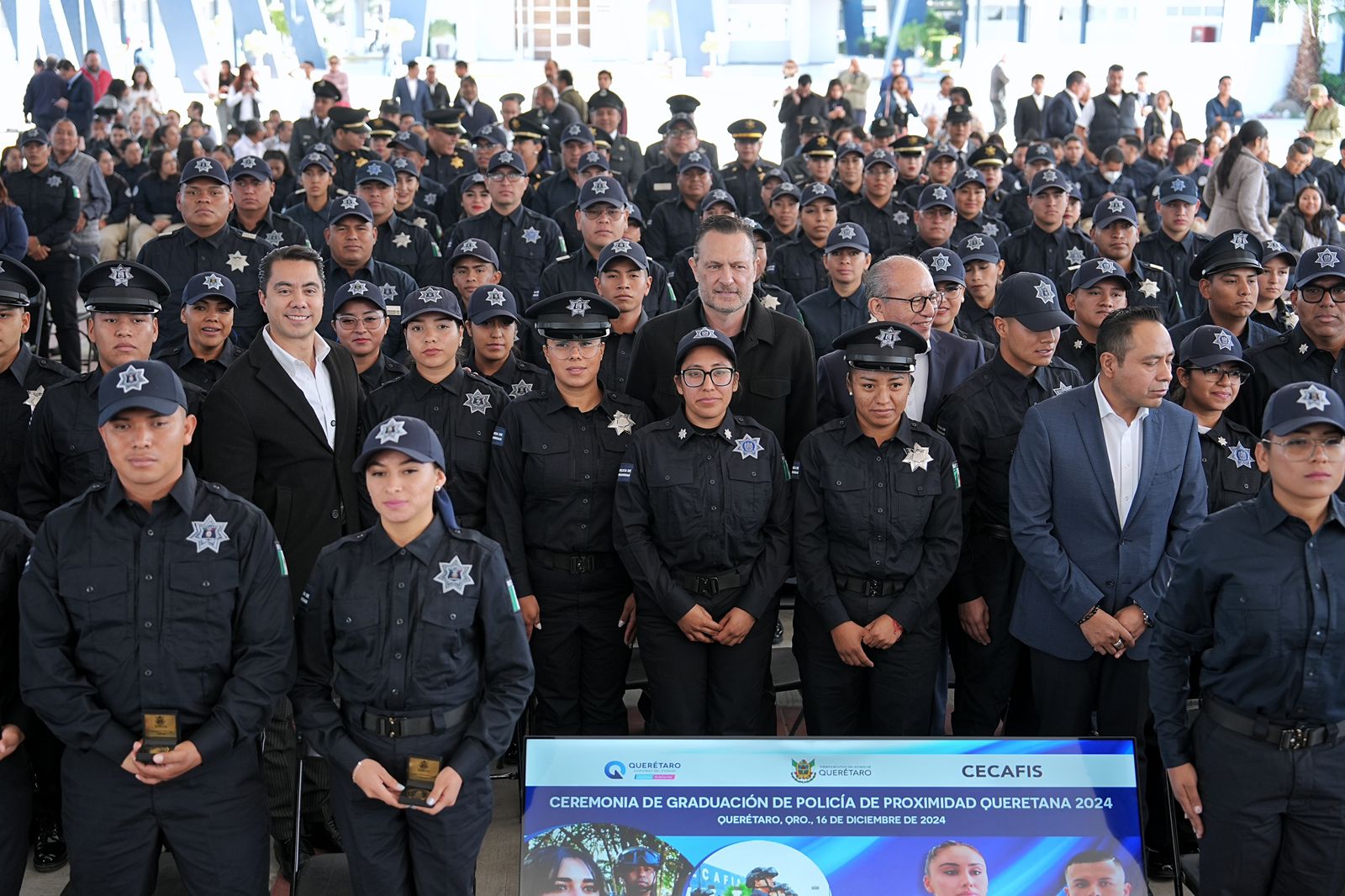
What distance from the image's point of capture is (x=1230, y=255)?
5488 millimetres

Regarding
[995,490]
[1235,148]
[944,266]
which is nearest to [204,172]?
[944,266]

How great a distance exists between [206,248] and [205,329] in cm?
156

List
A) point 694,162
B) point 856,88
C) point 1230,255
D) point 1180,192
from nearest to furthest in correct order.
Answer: point 1230,255
point 1180,192
point 694,162
point 856,88

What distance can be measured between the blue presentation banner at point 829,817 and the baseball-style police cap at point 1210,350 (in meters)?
1.68

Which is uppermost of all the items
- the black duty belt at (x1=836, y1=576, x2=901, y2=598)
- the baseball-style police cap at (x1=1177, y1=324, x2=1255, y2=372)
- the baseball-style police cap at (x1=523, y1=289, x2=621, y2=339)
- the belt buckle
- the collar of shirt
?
the baseball-style police cap at (x1=523, y1=289, x2=621, y2=339)

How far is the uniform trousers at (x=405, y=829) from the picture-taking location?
3406 millimetres

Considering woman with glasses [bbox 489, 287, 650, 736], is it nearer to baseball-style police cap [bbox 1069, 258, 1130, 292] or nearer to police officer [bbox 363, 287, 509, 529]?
police officer [bbox 363, 287, 509, 529]

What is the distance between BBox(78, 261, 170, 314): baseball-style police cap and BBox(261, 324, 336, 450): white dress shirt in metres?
0.51

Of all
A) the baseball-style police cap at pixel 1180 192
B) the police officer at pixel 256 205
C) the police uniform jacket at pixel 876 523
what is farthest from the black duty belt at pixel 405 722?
the baseball-style police cap at pixel 1180 192

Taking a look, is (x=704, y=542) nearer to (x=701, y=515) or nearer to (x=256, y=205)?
(x=701, y=515)

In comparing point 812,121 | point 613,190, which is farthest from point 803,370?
→ point 812,121

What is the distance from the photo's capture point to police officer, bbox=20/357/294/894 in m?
3.34

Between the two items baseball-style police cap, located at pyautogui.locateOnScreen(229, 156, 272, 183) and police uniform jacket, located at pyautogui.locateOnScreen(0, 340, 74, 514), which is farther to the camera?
baseball-style police cap, located at pyautogui.locateOnScreen(229, 156, 272, 183)

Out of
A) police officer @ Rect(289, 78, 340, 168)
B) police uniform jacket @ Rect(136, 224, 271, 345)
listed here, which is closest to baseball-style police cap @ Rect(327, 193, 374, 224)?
police uniform jacket @ Rect(136, 224, 271, 345)
